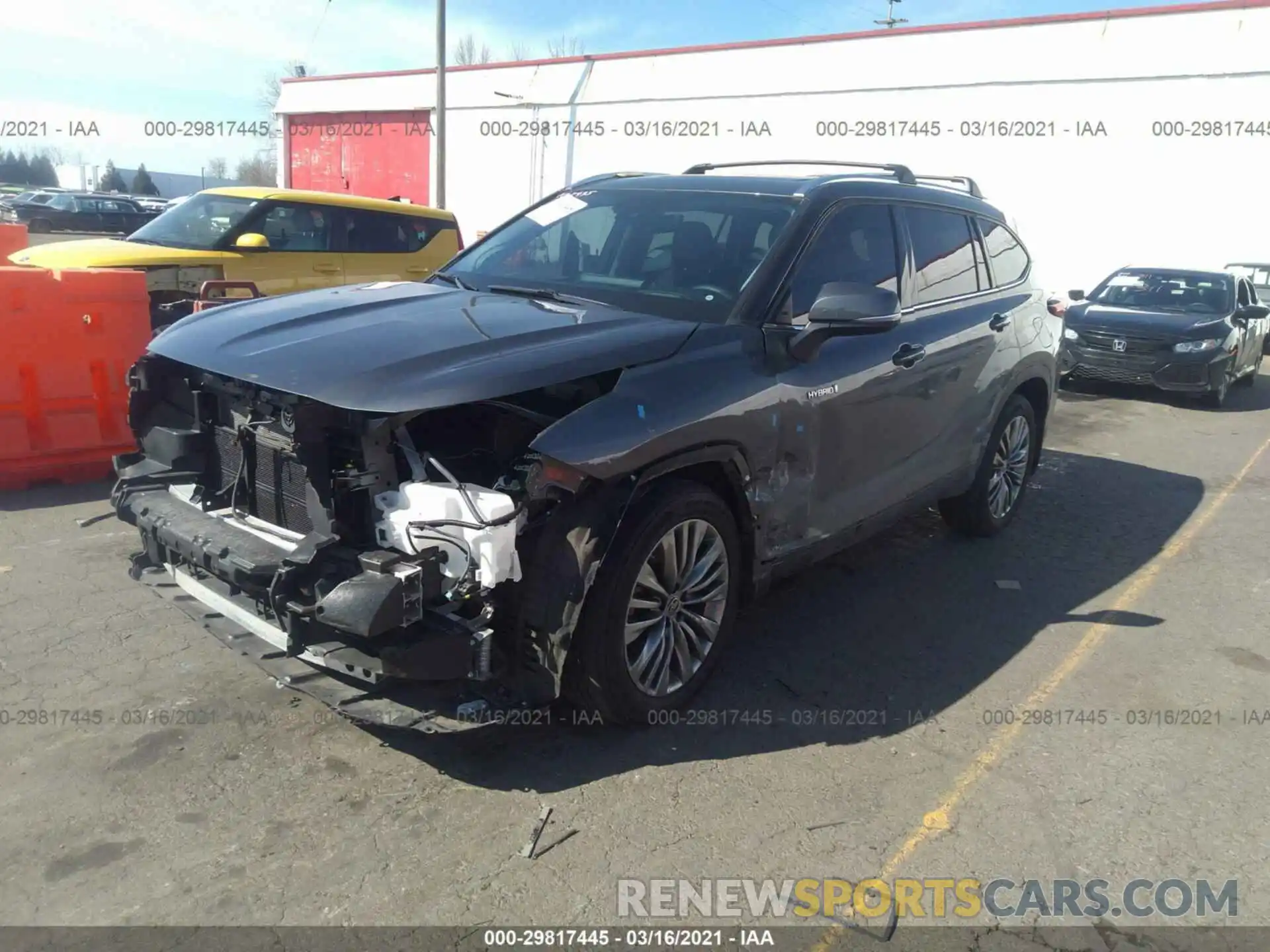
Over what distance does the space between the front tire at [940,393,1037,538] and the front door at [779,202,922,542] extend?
46.1 inches

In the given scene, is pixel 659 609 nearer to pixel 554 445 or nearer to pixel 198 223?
pixel 554 445

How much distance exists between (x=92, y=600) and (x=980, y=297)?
4647 mm

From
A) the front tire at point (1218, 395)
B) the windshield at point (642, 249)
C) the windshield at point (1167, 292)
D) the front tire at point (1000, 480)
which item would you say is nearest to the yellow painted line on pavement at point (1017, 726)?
the front tire at point (1000, 480)

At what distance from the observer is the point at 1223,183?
17.9 m

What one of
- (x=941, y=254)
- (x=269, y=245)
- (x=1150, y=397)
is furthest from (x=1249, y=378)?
(x=269, y=245)

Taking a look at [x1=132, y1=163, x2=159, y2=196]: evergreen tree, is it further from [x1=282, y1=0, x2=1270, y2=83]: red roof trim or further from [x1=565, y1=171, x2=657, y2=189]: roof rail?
[x1=565, y1=171, x2=657, y2=189]: roof rail

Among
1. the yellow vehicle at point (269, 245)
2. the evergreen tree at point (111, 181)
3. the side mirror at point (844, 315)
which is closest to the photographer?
the side mirror at point (844, 315)

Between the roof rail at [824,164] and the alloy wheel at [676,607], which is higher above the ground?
the roof rail at [824,164]

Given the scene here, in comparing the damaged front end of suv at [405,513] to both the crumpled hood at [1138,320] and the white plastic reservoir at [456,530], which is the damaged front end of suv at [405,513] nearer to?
the white plastic reservoir at [456,530]

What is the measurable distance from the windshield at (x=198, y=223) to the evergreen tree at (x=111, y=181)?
176ft

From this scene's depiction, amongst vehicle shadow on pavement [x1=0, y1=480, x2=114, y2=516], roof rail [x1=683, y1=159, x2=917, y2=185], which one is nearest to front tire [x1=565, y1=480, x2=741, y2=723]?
roof rail [x1=683, y1=159, x2=917, y2=185]

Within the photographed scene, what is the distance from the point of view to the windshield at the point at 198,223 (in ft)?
28.4

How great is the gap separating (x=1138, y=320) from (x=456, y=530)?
1139 cm

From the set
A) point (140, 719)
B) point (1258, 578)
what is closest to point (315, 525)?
point (140, 719)
